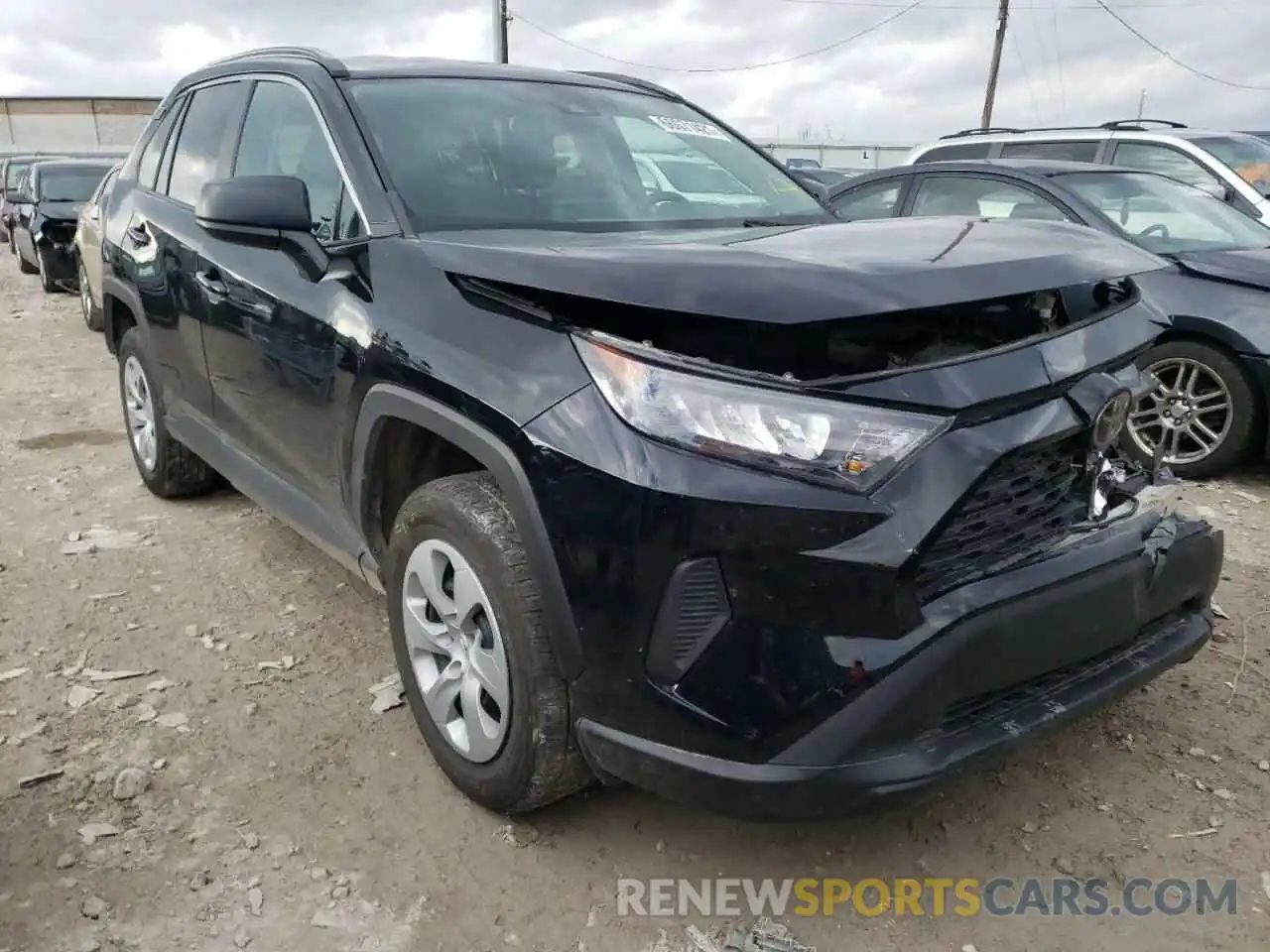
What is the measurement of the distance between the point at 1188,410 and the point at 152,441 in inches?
190

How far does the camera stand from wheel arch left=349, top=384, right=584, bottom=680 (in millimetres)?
1987

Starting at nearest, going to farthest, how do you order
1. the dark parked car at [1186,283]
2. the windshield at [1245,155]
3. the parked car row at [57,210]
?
the dark parked car at [1186,283], the windshield at [1245,155], the parked car row at [57,210]

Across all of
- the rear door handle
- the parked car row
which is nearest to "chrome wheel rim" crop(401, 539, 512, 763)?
the rear door handle

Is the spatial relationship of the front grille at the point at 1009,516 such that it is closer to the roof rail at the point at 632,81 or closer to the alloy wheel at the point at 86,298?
the roof rail at the point at 632,81

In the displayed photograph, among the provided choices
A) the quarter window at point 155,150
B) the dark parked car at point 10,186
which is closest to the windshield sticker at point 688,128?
the quarter window at point 155,150

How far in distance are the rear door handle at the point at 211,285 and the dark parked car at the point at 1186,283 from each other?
7.69ft

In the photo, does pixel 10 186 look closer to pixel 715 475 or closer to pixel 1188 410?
pixel 1188 410

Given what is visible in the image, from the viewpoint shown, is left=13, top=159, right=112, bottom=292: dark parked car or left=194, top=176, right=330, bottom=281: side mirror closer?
left=194, top=176, right=330, bottom=281: side mirror

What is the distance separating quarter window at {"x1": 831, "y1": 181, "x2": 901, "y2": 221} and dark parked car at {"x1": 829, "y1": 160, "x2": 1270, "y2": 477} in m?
0.45

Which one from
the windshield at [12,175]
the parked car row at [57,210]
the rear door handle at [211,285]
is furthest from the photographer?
the windshield at [12,175]

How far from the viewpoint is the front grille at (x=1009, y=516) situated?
74.1 inches

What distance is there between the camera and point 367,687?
10.1 ft

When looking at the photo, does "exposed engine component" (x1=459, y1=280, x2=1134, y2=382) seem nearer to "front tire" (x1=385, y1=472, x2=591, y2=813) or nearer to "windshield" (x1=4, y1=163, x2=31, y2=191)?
"front tire" (x1=385, y1=472, x2=591, y2=813)

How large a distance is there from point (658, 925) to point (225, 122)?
313cm
